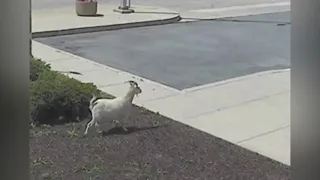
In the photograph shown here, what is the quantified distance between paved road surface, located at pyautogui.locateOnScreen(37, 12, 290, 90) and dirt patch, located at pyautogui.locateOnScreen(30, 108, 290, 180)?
87.4 inches

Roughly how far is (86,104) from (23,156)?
5.05 metres

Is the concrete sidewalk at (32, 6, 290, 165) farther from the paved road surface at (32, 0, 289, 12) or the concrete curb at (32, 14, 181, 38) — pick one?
the paved road surface at (32, 0, 289, 12)

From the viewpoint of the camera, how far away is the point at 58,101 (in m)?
5.69

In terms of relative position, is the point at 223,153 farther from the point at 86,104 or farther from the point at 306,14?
the point at 306,14

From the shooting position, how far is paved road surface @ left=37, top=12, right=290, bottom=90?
8641mm

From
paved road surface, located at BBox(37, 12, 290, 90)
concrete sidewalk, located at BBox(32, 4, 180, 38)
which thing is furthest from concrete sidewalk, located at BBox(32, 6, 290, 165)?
concrete sidewalk, located at BBox(32, 4, 180, 38)

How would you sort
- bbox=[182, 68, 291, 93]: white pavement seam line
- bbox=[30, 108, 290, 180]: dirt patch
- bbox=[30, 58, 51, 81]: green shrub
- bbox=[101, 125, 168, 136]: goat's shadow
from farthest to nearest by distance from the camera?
bbox=[182, 68, 291, 93]: white pavement seam line
bbox=[30, 58, 51, 81]: green shrub
bbox=[101, 125, 168, 136]: goat's shadow
bbox=[30, 108, 290, 180]: dirt patch

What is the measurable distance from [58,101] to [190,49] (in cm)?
519

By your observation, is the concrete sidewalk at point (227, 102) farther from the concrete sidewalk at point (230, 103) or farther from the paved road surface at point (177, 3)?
the paved road surface at point (177, 3)

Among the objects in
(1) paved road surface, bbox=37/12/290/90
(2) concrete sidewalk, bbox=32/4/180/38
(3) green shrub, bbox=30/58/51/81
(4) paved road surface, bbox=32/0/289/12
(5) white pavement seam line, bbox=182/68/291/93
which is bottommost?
(5) white pavement seam line, bbox=182/68/291/93

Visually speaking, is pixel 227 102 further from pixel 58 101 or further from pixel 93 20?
pixel 93 20

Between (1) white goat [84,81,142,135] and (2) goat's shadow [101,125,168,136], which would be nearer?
(1) white goat [84,81,142,135]

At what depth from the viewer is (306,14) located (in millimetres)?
890

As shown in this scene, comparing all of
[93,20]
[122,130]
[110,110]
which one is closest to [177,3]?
[93,20]
